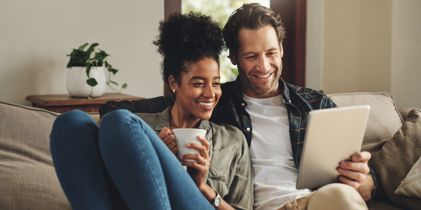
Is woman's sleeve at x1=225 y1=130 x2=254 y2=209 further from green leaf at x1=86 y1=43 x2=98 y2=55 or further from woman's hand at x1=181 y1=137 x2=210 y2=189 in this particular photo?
green leaf at x1=86 y1=43 x2=98 y2=55

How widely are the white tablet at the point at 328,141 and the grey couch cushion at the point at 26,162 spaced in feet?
2.24

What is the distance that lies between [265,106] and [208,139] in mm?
292

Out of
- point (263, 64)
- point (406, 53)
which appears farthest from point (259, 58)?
point (406, 53)

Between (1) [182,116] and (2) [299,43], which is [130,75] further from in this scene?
(1) [182,116]

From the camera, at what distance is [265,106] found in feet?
6.67

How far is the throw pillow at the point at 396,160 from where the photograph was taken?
2117mm

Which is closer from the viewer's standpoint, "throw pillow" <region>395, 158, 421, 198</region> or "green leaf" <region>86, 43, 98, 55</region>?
"throw pillow" <region>395, 158, 421, 198</region>

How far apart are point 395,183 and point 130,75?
5.28 ft

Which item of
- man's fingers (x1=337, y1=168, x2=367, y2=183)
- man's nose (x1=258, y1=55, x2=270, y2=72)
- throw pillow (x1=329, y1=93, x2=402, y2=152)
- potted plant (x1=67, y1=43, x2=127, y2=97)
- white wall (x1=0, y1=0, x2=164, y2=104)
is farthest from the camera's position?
white wall (x1=0, y1=0, x2=164, y2=104)

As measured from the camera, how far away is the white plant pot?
2795 millimetres

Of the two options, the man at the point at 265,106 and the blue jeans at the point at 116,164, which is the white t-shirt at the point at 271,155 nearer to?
the man at the point at 265,106

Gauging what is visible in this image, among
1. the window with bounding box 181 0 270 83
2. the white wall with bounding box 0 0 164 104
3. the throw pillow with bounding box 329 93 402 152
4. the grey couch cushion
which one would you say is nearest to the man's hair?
the throw pillow with bounding box 329 93 402 152

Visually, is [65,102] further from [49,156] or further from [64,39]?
[49,156]

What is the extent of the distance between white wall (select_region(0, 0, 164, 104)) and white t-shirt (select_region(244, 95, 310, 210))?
1.28m
